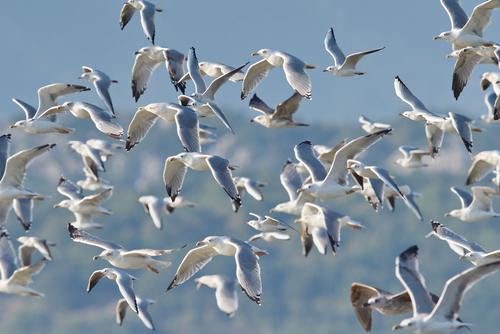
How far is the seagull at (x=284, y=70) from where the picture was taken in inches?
818

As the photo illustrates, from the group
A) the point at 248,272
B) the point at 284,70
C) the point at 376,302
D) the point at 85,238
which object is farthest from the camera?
the point at 284,70

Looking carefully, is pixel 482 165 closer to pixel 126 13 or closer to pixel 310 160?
pixel 310 160

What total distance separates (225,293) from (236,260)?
248 inches

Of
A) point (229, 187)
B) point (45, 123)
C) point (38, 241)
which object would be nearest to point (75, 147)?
point (38, 241)

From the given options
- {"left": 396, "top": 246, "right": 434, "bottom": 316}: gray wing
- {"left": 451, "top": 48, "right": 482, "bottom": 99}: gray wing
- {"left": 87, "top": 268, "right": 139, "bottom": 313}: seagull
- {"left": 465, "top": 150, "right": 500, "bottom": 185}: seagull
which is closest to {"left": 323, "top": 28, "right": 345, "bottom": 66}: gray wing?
{"left": 451, "top": 48, "right": 482, "bottom": 99}: gray wing

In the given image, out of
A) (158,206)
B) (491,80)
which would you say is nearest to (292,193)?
(158,206)

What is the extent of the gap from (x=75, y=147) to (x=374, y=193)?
6.47 m

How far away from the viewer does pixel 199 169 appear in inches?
779

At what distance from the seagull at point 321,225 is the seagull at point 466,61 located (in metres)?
2.84

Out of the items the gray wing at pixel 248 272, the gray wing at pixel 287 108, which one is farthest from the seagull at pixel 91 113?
the gray wing at pixel 287 108

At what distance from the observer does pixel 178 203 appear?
91.0 feet

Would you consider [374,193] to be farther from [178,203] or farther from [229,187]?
[178,203]

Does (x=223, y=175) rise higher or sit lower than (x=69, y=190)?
higher

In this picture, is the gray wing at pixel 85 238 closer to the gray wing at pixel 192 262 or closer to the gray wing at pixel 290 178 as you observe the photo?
the gray wing at pixel 192 262
